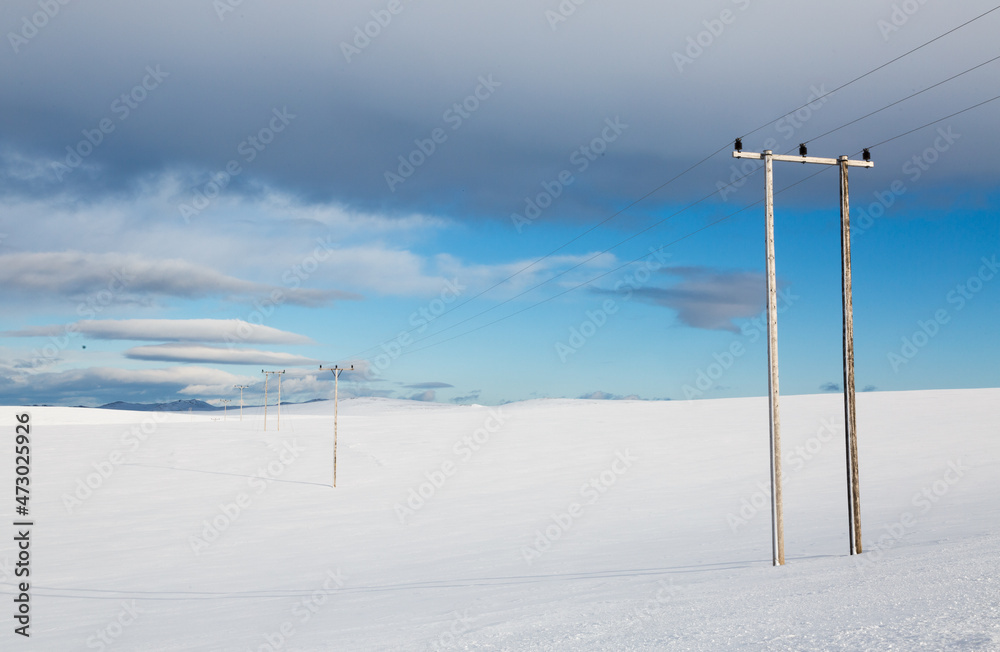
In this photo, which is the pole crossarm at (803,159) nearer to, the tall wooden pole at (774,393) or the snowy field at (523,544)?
the tall wooden pole at (774,393)

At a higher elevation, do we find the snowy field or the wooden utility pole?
the wooden utility pole

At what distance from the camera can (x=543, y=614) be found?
457 inches

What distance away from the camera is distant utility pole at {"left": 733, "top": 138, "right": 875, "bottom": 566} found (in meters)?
15.2

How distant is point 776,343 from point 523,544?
1228cm

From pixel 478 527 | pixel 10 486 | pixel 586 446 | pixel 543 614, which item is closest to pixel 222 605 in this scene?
pixel 543 614

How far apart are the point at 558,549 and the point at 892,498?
55.1 feet

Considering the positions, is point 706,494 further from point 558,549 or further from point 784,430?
point 784,430

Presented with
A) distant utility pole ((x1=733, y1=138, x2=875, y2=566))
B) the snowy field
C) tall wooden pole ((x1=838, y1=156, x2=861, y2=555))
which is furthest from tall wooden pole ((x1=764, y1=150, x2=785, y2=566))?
tall wooden pole ((x1=838, y1=156, x2=861, y2=555))

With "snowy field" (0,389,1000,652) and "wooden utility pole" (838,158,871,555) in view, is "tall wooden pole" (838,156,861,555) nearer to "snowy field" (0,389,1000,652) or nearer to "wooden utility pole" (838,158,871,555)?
"wooden utility pole" (838,158,871,555)

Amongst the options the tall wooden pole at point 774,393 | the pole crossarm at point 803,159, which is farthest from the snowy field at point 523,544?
the pole crossarm at point 803,159

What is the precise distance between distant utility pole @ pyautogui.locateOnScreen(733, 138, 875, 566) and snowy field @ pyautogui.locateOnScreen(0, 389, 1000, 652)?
1008mm

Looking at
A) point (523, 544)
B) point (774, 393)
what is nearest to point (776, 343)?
point (774, 393)

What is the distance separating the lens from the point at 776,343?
15320mm

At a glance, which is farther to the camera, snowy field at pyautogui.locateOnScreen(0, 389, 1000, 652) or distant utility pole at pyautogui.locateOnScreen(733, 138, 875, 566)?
distant utility pole at pyautogui.locateOnScreen(733, 138, 875, 566)
